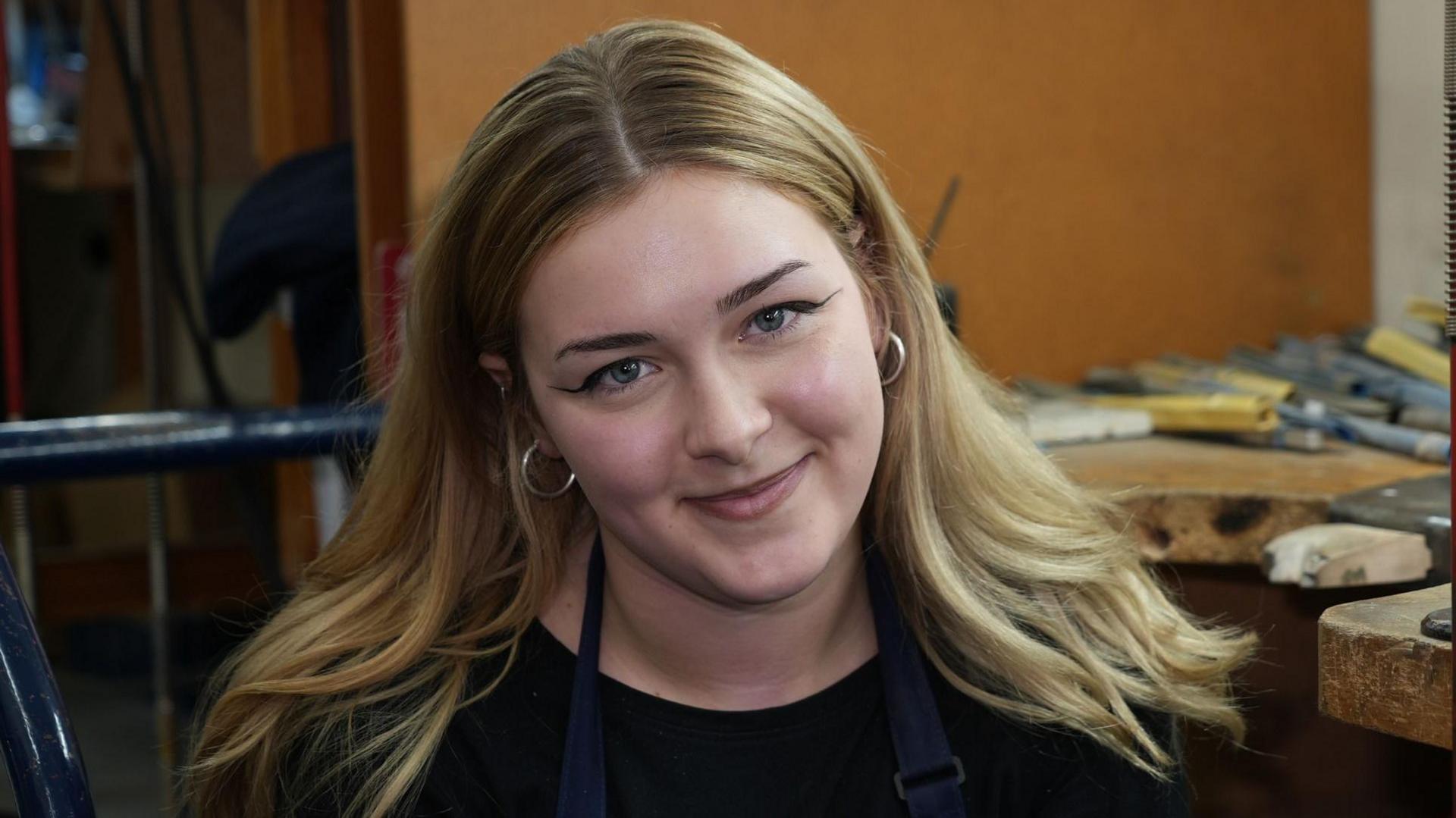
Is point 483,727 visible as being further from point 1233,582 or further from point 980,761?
point 1233,582

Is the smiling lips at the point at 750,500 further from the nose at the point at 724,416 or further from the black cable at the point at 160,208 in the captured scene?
the black cable at the point at 160,208

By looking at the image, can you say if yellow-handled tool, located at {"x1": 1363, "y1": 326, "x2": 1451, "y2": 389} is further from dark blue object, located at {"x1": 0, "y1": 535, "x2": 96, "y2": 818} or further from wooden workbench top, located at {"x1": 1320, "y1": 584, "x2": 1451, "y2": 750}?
dark blue object, located at {"x1": 0, "y1": 535, "x2": 96, "y2": 818}

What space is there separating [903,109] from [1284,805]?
1.02 metres

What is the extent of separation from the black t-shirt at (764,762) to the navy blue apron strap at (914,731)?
0.09 feet

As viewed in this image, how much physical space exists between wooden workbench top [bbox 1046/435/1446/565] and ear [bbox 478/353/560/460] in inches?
22.4

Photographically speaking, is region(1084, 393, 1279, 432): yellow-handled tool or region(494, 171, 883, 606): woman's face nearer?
region(494, 171, 883, 606): woman's face

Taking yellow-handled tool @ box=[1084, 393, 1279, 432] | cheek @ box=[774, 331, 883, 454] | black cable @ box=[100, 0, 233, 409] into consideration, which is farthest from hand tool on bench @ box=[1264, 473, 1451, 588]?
black cable @ box=[100, 0, 233, 409]

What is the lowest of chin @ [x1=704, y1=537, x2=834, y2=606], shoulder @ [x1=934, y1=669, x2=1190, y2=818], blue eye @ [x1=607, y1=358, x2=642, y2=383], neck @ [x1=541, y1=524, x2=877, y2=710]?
shoulder @ [x1=934, y1=669, x2=1190, y2=818]

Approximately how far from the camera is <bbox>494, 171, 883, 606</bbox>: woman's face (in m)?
1.16

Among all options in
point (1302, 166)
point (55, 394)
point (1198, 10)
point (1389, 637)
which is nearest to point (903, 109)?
point (1198, 10)

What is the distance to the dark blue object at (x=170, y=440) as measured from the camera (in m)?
1.36

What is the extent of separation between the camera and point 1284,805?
1.70 metres

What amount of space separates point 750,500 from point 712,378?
0.10 metres

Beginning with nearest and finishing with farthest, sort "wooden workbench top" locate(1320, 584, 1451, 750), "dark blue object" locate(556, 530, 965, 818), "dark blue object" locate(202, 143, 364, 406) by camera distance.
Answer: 1. "wooden workbench top" locate(1320, 584, 1451, 750)
2. "dark blue object" locate(556, 530, 965, 818)
3. "dark blue object" locate(202, 143, 364, 406)
